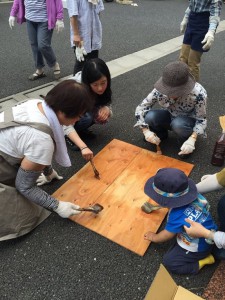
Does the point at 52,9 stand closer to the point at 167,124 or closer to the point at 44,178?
the point at 167,124

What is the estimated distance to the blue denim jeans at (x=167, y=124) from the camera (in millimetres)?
2367

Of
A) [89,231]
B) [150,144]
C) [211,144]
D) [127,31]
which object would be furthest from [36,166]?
[127,31]

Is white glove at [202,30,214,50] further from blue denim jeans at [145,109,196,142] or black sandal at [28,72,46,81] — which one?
black sandal at [28,72,46,81]

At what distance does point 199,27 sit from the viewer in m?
3.11

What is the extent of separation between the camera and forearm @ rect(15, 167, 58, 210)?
60.6 inches

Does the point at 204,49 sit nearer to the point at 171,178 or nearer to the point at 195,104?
the point at 195,104

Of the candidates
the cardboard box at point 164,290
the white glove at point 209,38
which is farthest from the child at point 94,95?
the white glove at point 209,38

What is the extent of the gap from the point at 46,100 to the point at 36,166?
0.35 m

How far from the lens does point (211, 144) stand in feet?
8.61

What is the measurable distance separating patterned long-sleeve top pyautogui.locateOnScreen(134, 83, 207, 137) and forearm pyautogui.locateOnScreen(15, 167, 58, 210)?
1.10 metres

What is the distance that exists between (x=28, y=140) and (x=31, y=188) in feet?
1.02

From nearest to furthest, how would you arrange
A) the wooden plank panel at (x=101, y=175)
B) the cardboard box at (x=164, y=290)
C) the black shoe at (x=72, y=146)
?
the cardboard box at (x=164, y=290) → the wooden plank panel at (x=101, y=175) → the black shoe at (x=72, y=146)

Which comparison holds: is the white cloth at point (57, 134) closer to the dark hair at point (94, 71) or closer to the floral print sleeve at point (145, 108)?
the dark hair at point (94, 71)

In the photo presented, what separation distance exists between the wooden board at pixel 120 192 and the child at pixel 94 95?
0.22m
